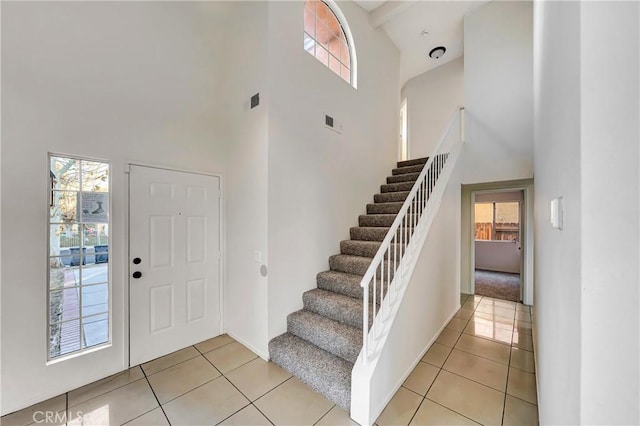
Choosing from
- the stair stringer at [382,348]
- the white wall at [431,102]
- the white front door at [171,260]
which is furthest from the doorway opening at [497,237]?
the white front door at [171,260]

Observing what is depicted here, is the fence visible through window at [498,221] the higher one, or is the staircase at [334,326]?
the fence visible through window at [498,221]

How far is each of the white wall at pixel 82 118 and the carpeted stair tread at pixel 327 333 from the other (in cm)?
167

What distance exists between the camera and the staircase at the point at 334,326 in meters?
2.03

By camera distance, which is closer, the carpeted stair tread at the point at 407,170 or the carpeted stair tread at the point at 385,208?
the carpeted stair tread at the point at 385,208

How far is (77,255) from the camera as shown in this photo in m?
2.12

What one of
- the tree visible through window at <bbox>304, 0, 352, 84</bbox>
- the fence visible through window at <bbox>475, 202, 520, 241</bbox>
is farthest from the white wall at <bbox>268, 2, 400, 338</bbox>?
the fence visible through window at <bbox>475, 202, 520, 241</bbox>

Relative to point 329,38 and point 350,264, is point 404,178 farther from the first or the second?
point 329,38

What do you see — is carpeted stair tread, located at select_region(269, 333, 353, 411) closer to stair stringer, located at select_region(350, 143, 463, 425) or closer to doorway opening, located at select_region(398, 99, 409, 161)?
stair stringer, located at select_region(350, 143, 463, 425)

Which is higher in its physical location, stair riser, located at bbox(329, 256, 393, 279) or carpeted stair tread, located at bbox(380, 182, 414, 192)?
carpeted stair tread, located at bbox(380, 182, 414, 192)

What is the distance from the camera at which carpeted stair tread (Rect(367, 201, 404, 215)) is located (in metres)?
3.57

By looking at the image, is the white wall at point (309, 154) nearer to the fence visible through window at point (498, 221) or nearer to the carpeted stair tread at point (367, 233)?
the carpeted stair tread at point (367, 233)

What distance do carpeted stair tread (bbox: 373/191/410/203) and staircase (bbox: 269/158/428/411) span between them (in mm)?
272

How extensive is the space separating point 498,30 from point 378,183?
2.88 meters

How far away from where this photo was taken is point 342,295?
2.70 metres
